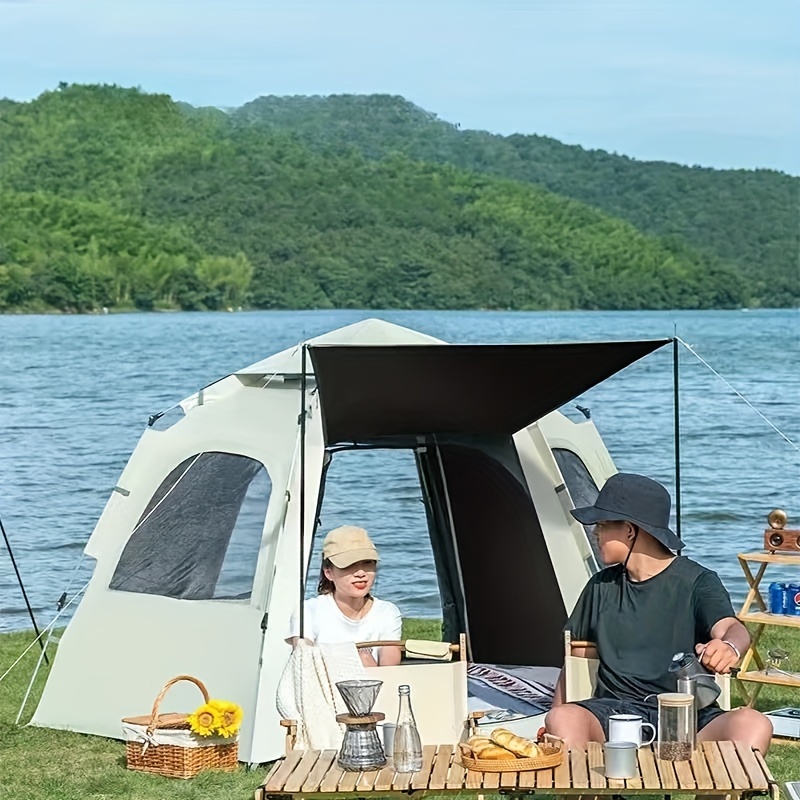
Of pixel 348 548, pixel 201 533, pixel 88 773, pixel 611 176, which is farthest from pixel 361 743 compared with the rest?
pixel 611 176

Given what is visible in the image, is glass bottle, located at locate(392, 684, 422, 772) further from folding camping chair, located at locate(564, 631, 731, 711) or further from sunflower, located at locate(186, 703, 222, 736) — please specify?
sunflower, located at locate(186, 703, 222, 736)

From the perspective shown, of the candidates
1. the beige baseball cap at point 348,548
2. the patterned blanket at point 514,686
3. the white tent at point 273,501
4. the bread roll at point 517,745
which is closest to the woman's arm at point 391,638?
the beige baseball cap at point 348,548

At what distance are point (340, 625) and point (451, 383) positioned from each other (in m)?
0.92

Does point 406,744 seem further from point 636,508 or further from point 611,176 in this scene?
point 611,176

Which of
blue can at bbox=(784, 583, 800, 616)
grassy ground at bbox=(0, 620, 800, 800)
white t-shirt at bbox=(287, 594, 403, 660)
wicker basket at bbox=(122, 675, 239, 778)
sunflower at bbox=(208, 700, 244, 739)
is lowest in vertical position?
grassy ground at bbox=(0, 620, 800, 800)

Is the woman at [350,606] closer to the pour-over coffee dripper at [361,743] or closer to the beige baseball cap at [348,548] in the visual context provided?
the beige baseball cap at [348,548]

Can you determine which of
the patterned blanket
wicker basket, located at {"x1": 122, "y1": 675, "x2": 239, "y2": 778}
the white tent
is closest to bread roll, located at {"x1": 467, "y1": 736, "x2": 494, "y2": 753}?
the white tent

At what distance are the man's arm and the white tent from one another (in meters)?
1.14

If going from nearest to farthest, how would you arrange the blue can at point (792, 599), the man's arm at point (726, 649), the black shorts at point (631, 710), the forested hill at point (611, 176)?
the man's arm at point (726, 649)
the black shorts at point (631, 710)
the blue can at point (792, 599)
the forested hill at point (611, 176)

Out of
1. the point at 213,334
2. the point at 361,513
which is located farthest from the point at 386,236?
the point at 361,513

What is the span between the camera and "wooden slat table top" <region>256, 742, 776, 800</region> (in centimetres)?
290

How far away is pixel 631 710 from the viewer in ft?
11.5

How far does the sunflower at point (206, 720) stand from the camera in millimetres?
4484

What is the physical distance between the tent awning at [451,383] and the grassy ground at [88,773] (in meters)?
1.23
